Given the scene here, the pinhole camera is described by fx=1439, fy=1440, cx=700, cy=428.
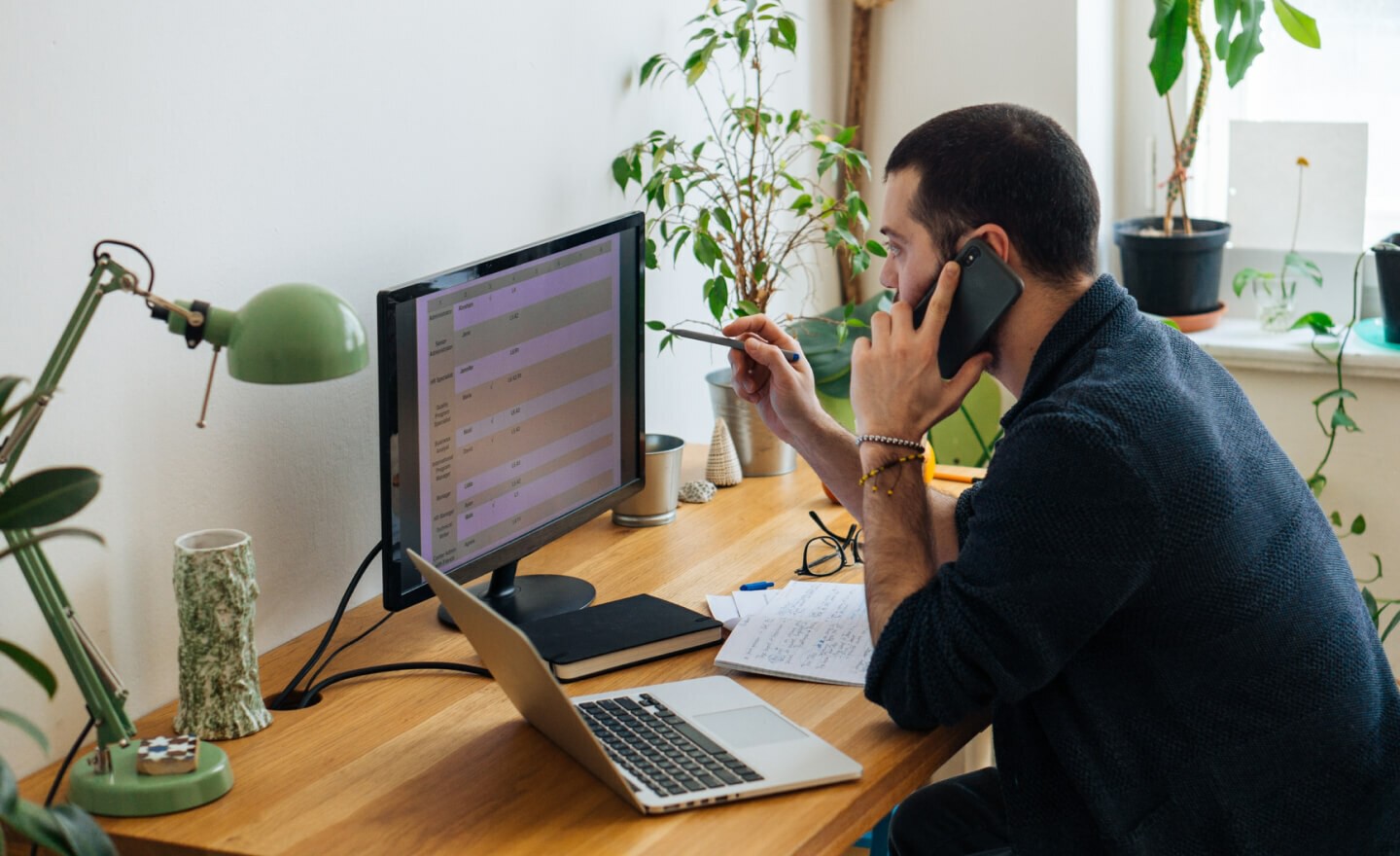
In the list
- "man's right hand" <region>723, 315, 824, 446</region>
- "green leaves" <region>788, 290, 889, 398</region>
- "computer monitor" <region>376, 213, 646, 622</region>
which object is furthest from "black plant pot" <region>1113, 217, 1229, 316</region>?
"computer monitor" <region>376, 213, 646, 622</region>

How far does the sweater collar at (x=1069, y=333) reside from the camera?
139 centimetres

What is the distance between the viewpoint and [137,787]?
1.21 meters

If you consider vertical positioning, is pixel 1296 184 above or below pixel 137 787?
above

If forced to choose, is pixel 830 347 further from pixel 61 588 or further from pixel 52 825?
pixel 52 825

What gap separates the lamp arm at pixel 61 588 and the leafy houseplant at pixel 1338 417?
79.5 inches

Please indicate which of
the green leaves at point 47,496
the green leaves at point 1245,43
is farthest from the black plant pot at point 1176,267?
the green leaves at point 47,496

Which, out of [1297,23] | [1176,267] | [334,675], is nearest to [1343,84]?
[1297,23]

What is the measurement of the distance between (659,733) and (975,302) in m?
0.53

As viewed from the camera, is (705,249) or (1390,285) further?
(1390,285)

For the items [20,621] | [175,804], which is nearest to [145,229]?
[20,621]

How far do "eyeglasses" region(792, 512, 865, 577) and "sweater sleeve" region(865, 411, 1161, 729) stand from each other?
0.52 metres

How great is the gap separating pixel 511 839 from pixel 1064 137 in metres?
0.86

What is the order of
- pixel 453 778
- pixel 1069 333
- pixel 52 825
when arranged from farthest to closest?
pixel 1069 333
pixel 453 778
pixel 52 825

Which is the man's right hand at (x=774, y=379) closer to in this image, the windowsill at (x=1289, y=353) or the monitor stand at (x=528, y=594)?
the monitor stand at (x=528, y=594)
